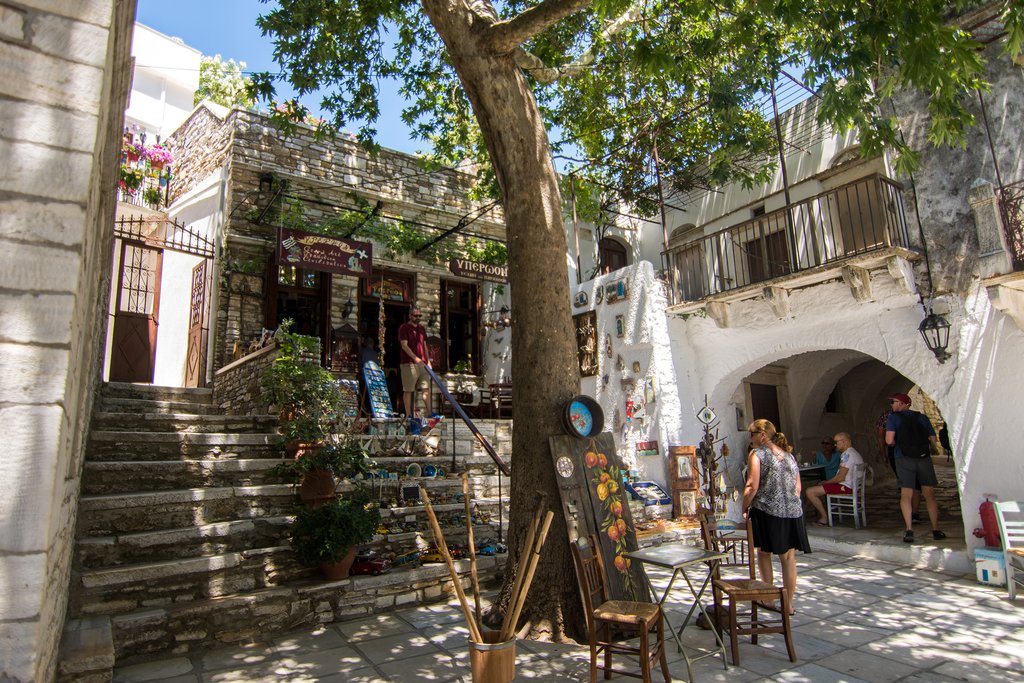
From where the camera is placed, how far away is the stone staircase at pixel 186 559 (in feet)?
13.8

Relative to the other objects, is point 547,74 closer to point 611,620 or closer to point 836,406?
point 611,620

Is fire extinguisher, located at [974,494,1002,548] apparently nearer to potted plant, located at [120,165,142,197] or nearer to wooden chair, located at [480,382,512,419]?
wooden chair, located at [480,382,512,419]

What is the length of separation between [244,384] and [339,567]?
13.6ft

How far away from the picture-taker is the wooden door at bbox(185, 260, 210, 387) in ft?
32.4

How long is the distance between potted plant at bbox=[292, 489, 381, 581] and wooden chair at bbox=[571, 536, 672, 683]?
6.50ft

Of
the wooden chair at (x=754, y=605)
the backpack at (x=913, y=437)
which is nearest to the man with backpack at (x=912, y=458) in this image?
the backpack at (x=913, y=437)

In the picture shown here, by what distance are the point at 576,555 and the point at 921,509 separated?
8.15 meters

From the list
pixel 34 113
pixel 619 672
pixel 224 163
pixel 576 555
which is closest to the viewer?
pixel 34 113

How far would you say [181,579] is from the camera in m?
4.59

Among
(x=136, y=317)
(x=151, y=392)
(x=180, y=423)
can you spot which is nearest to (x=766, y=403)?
(x=180, y=423)

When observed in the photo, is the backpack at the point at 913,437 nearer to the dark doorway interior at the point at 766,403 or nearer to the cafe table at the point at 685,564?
the dark doorway interior at the point at 766,403

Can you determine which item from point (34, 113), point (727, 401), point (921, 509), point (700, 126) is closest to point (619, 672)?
point (34, 113)

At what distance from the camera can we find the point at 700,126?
10555 mm

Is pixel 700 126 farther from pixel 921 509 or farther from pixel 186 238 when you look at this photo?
pixel 186 238
